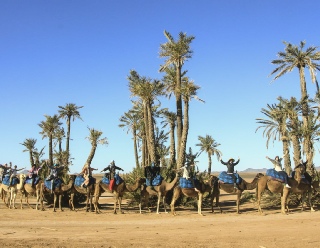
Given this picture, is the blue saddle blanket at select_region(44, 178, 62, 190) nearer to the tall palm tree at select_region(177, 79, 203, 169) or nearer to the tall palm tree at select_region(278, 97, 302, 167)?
the tall palm tree at select_region(177, 79, 203, 169)

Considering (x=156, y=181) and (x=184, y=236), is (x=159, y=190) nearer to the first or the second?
(x=156, y=181)

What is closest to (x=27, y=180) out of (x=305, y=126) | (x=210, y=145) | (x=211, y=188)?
(x=211, y=188)

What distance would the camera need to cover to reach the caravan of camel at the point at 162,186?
19.5 metres

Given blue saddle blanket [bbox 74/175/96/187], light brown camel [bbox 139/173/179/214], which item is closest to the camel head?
light brown camel [bbox 139/173/179/214]

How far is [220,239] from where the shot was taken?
1148 cm

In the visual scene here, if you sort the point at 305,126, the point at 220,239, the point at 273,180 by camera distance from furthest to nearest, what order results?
the point at 305,126, the point at 273,180, the point at 220,239

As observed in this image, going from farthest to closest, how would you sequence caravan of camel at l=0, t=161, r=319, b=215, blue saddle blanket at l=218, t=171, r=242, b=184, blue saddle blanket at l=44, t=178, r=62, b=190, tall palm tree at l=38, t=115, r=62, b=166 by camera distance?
1. tall palm tree at l=38, t=115, r=62, b=166
2. blue saddle blanket at l=44, t=178, r=62, b=190
3. blue saddle blanket at l=218, t=171, r=242, b=184
4. caravan of camel at l=0, t=161, r=319, b=215

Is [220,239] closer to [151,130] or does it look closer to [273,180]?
[273,180]

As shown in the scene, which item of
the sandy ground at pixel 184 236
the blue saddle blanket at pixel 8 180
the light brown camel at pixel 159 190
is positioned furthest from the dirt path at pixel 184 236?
the blue saddle blanket at pixel 8 180

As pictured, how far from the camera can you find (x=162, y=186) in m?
21.0

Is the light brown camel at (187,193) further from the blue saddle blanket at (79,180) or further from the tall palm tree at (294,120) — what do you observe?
the tall palm tree at (294,120)

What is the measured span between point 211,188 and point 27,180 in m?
11.4

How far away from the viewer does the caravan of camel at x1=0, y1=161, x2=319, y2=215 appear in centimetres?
1948

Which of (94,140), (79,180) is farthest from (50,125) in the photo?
(79,180)
